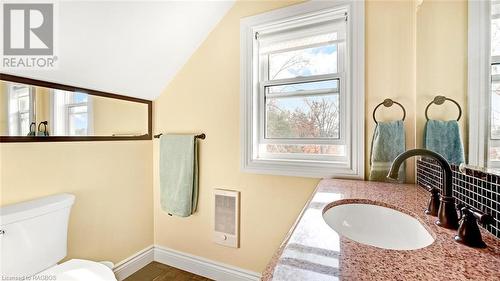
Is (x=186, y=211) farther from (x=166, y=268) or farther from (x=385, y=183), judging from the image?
(x=385, y=183)

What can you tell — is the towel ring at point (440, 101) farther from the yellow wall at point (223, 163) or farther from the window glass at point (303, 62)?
the yellow wall at point (223, 163)

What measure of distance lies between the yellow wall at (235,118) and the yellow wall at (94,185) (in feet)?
0.53

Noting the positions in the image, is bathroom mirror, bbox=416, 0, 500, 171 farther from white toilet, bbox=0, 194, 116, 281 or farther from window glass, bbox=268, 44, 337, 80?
white toilet, bbox=0, 194, 116, 281

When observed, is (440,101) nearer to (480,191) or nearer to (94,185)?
(480,191)

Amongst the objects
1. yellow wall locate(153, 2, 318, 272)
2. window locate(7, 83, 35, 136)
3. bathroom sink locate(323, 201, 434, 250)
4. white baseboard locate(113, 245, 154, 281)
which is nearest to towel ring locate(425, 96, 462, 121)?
bathroom sink locate(323, 201, 434, 250)

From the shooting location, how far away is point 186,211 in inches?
72.2

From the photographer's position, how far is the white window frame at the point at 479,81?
0.73 metres

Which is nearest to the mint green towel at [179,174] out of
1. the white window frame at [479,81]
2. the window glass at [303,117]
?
the window glass at [303,117]

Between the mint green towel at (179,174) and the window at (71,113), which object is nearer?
the window at (71,113)

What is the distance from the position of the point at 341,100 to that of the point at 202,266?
1.67 metres

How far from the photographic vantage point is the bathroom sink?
0.81 metres

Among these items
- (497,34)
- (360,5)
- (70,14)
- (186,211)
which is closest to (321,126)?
(360,5)

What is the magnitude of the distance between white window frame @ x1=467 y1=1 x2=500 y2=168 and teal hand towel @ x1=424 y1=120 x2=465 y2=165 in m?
0.08

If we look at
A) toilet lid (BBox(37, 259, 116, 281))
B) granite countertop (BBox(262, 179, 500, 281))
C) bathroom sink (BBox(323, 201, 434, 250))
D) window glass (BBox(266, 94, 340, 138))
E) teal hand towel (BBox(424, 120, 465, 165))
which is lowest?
toilet lid (BBox(37, 259, 116, 281))
